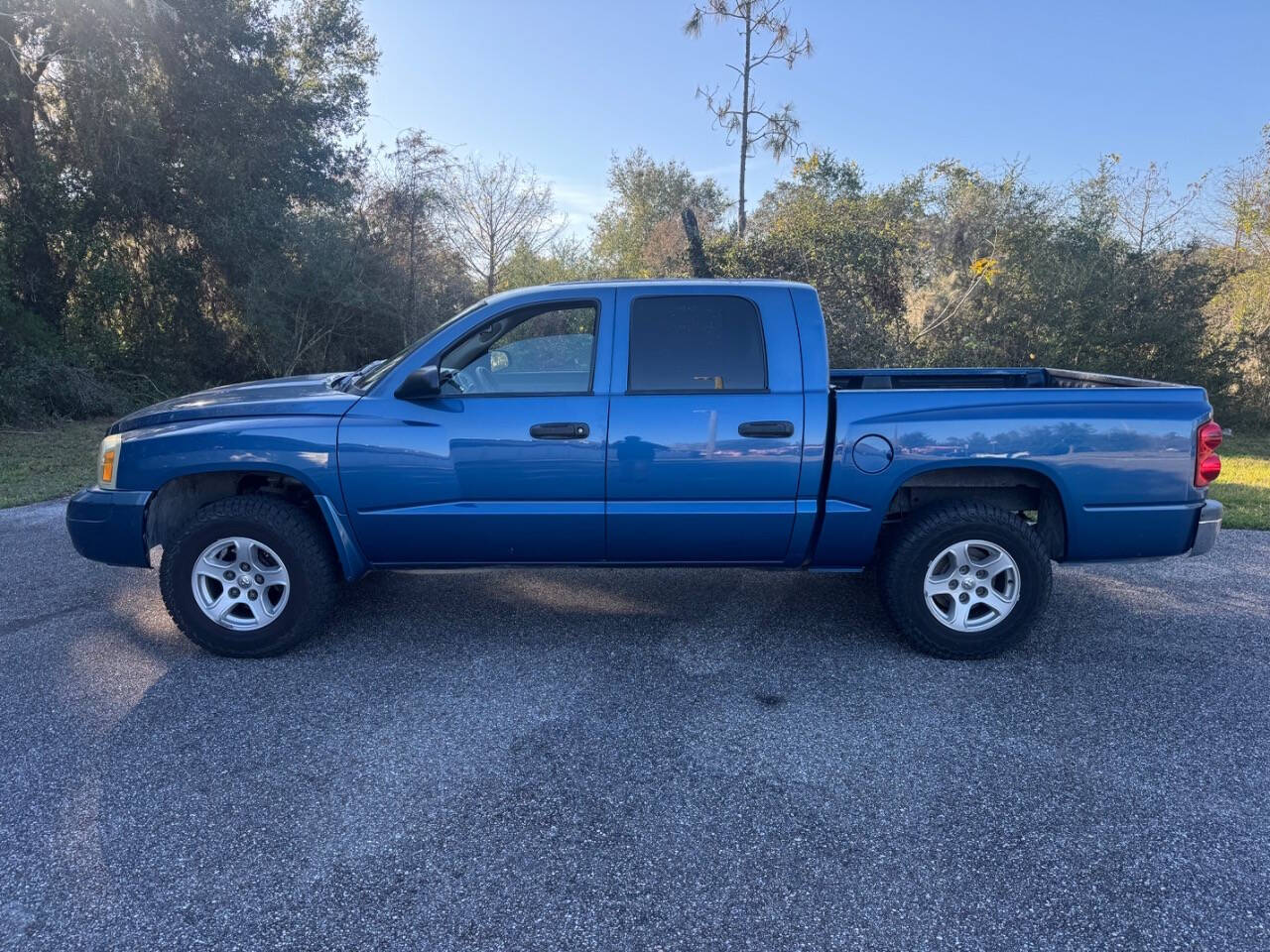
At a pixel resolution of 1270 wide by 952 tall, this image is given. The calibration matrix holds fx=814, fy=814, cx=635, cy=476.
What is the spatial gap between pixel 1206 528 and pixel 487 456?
11.8 ft

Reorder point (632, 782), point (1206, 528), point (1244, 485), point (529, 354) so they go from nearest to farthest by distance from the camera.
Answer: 1. point (632, 782)
2. point (1206, 528)
3. point (529, 354)
4. point (1244, 485)

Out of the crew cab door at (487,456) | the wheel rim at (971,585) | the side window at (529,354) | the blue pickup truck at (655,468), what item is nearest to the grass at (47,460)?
the blue pickup truck at (655,468)

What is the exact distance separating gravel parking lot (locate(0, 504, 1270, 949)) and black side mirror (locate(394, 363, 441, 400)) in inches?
53.2

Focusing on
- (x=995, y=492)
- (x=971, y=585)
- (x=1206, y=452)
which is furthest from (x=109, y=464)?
(x=1206, y=452)

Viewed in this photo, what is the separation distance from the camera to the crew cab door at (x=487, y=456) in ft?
13.3

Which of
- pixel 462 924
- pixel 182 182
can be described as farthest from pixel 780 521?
pixel 182 182

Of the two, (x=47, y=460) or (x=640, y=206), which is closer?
(x=47, y=460)

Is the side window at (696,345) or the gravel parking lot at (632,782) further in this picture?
the side window at (696,345)

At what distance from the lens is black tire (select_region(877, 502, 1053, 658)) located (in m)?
4.07

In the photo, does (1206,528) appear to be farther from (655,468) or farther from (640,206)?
(640,206)

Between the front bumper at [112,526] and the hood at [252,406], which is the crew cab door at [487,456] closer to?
the hood at [252,406]

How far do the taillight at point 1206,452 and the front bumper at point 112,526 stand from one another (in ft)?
17.2

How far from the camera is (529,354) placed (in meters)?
4.29

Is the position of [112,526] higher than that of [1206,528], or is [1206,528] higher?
[1206,528]
